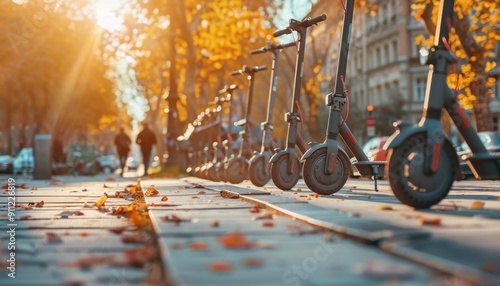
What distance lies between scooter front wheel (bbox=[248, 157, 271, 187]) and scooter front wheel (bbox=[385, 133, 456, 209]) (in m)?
6.55

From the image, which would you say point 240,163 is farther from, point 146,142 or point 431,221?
point 146,142

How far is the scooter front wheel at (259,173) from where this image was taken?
534 inches

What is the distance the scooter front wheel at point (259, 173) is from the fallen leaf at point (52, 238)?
24.8 ft

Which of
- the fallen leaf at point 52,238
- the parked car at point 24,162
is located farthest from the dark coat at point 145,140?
the fallen leaf at point 52,238

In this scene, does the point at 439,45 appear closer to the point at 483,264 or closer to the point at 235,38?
the point at 483,264

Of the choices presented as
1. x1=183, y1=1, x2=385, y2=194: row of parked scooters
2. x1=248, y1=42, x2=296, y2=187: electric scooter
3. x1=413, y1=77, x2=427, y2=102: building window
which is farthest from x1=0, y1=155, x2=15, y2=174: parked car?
x1=248, y1=42, x2=296, y2=187: electric scooter

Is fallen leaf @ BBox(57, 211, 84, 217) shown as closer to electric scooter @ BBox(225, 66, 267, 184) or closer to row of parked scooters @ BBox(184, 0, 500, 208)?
row of parked scooters @ BBox(184, 0, 500, 208)

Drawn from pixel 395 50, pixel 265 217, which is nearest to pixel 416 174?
pixel 265 217

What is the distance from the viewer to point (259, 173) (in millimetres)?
13680

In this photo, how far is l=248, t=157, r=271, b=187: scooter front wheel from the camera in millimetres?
13562

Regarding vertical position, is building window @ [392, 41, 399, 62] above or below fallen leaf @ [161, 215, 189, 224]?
above

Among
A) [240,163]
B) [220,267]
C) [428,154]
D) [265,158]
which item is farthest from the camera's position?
[240,163]

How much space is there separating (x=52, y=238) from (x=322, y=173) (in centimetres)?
481

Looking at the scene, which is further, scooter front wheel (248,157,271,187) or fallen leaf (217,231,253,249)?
scooter front wheel (248,157,271,187)
